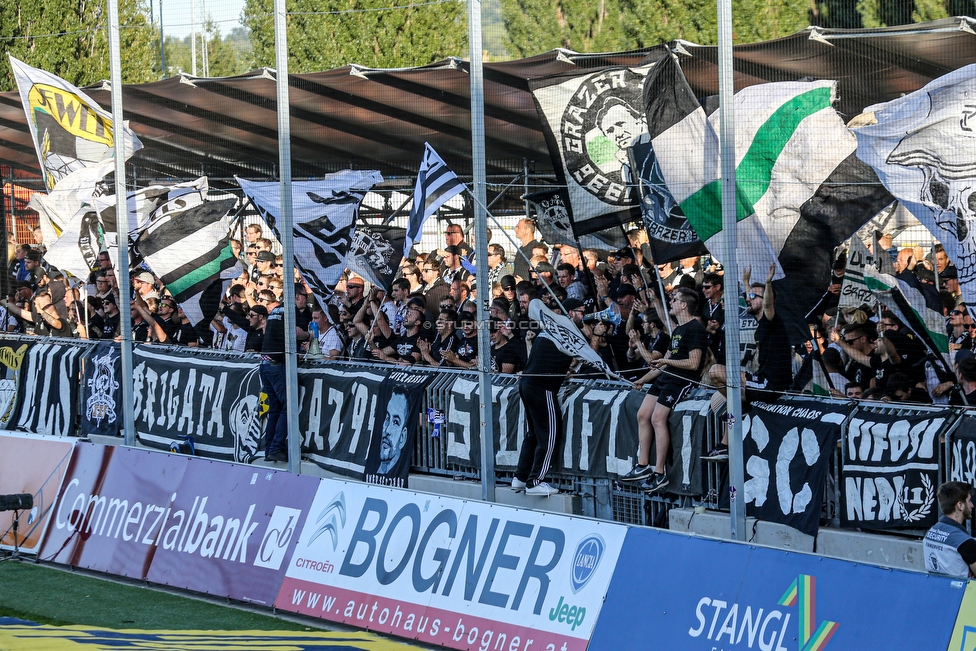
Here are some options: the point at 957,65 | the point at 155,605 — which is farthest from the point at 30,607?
the point at 957,65

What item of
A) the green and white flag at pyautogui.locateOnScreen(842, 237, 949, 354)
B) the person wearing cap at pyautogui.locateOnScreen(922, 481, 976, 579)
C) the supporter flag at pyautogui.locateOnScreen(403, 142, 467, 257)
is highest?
the supporter flag at pyautogui.locateOnScreen(403, 142, 467, 257)

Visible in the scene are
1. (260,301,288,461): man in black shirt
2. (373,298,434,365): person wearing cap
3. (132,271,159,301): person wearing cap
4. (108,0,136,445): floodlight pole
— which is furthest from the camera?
(132,271,159,301): person wearing cap

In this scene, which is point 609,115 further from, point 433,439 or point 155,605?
point 155,605

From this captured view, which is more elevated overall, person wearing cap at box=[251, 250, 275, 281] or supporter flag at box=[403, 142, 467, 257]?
supporter flag at box=[403, 142, 467, 257]

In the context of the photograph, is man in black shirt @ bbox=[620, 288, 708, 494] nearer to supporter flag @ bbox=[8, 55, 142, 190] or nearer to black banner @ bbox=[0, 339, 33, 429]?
supporter flag @ bbox=[8, 55, 142, 190]

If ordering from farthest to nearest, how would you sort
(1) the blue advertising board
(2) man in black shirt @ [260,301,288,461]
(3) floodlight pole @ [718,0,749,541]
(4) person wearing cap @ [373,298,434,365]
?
(2) man in black shirt @ [260,301,288,461], (4) person wearing cap @ [373,298,434,365], (3) floodlight pole @ [718,0,749,541], (1) the blue advertising board

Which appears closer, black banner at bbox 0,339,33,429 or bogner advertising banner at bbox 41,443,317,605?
bogner advertising banner at bbox 41,443,317,605

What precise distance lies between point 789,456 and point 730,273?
1.62 metres

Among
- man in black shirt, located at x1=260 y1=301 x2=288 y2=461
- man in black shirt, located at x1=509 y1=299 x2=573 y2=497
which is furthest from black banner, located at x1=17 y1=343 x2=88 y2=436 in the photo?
man in black shirt, located at x1=509 y1=299 x2=573 y2=497

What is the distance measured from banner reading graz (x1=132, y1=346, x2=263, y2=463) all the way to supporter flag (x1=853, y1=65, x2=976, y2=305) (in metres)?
7.29

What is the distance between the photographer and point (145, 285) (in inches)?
649

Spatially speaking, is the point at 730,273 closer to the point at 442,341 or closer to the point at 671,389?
the point at 671,389

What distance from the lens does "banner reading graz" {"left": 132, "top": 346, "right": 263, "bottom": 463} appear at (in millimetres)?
13625

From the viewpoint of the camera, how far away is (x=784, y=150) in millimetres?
9305
